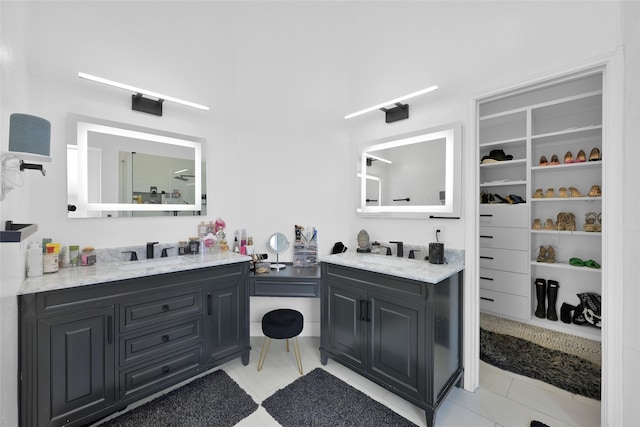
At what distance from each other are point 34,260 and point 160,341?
951 millimetres

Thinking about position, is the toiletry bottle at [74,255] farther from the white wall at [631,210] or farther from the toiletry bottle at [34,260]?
the white wall at [631,210]

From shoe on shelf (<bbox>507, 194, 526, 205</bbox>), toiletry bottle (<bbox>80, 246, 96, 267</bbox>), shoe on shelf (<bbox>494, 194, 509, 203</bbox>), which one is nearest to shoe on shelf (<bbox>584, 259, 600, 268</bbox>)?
shoe on shelf (<bbox>507, 194, 526, 205</bbox>)

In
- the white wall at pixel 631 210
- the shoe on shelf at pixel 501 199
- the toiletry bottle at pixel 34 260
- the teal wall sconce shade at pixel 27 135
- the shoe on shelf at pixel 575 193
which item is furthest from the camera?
the shoe on shelf at pixel 501 199

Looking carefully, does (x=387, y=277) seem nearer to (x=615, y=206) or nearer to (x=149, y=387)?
(x=615, y=206)

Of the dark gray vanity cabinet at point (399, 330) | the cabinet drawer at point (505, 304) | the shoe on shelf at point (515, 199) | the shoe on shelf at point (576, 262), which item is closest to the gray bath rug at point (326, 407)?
the dark gray vanity cabinet at point (399, 330)

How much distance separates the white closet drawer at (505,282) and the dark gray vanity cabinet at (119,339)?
10.4ft

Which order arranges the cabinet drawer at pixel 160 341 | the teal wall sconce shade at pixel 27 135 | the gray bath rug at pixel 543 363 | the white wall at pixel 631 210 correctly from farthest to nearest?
the gray bath rug at pixel 543 363 → the cabinet drawer at pixel 160 341 → the white wall at pixel 631 210 → the teal wall sconce shade at pixel 27 135

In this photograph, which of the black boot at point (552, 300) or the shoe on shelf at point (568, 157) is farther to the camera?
the black boot at point (552, 300)

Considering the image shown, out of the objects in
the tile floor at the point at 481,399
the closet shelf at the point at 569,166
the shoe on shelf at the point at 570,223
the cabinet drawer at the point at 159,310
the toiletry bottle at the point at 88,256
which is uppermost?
the closet shelf at the point at 569,166

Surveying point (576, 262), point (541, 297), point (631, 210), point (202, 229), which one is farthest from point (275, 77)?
point (541, 297)

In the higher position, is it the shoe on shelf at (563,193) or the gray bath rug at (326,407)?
Result: the shoe on shelf at (563,193)

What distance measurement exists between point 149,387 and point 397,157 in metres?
2.78

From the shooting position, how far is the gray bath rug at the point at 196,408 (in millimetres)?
1725

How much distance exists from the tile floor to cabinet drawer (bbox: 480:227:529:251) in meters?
1.62
